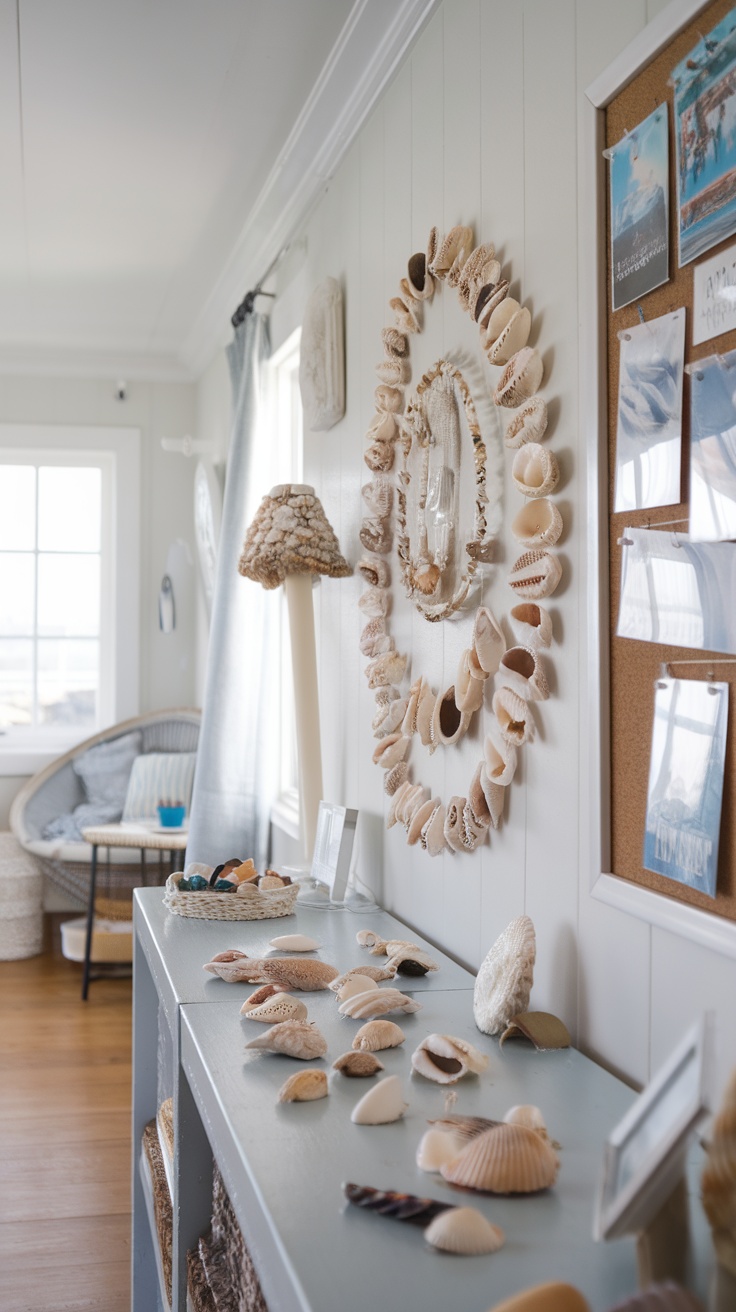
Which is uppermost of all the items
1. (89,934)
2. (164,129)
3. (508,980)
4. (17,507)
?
(164,129)

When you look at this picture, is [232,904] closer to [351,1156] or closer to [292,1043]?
[292,1043]

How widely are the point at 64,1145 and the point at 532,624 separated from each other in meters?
2.02

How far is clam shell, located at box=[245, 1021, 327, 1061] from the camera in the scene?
48.6 inches

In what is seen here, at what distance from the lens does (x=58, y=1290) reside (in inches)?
83.4

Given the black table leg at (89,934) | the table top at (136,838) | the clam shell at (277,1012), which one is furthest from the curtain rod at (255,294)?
the clam shell at (277,1012)

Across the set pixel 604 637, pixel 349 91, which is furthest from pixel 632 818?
pixel 349 91

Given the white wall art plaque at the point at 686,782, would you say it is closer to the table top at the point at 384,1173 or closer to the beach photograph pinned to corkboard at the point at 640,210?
the table top at the point at 384,1173

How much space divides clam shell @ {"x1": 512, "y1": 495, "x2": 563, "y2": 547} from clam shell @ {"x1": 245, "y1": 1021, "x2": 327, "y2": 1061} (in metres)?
0.66

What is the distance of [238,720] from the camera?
3.29 metres

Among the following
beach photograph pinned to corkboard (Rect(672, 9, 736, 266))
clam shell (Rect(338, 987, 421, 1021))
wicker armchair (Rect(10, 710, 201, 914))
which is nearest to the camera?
beach photograph pinned to corkboard (Rect(672, 9, 736, 266))

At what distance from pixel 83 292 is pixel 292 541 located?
2257mm

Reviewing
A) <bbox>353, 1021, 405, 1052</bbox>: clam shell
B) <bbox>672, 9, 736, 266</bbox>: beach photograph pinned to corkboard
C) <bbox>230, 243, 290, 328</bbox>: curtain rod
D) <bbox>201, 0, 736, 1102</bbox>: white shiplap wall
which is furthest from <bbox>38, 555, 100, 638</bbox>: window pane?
<bbox>672, 9, 736, 266</bbox>: beach photograph pinned to corkboard

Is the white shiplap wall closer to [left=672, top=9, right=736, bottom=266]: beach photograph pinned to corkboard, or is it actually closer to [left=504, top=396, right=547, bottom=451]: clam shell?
[left=504, top=396, right=547, bottom=451]: clam shell

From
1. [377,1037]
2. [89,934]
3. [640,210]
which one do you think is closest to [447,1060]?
[377,1037]
